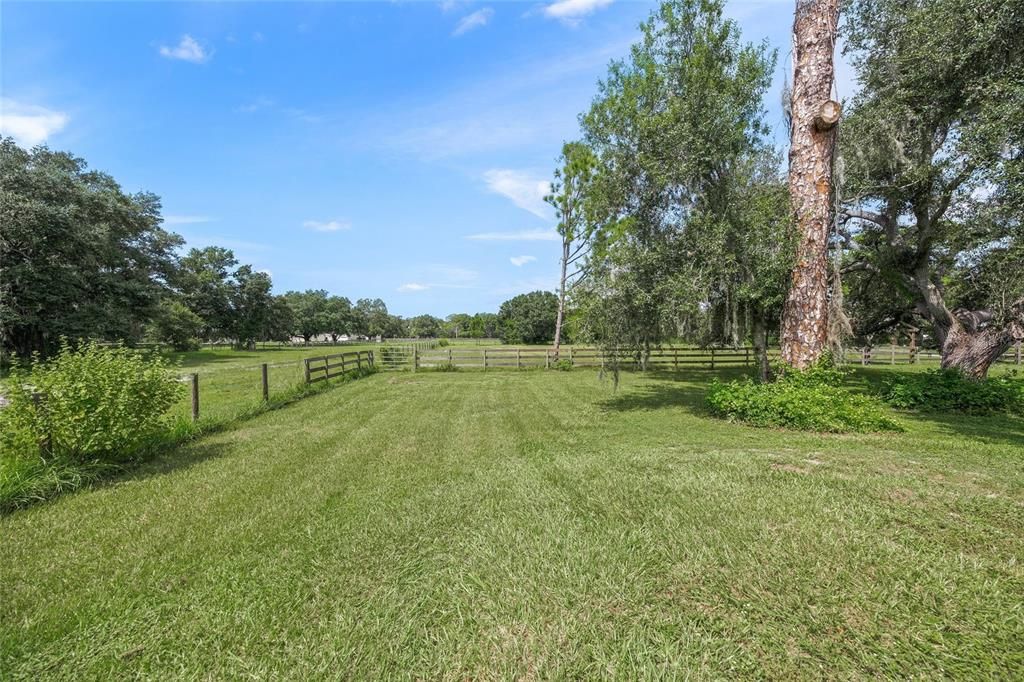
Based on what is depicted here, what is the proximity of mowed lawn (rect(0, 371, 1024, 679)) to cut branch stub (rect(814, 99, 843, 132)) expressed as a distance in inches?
218

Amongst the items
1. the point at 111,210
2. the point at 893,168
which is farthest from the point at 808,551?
the point at 111,210

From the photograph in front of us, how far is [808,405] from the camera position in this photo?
711 centimetres

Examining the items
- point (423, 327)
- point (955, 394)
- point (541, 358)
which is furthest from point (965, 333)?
point (423, 327)

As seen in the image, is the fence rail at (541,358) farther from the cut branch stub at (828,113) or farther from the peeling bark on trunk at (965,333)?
the cut branch stub at (828,113)

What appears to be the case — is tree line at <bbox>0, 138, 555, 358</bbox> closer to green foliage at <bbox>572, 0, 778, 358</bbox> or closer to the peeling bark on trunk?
green foliage at <bbox>572, 0, 778, 358</bbox>

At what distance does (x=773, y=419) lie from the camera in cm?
724

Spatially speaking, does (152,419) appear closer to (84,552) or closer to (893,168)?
(84,552)

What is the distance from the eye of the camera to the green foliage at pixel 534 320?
237 feet

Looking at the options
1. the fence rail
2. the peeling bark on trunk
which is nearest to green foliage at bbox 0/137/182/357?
the fence rail

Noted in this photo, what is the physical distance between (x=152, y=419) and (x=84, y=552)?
2.88 m

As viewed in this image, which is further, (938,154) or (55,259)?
(55,259)

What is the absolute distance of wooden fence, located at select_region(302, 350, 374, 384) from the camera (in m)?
12.9

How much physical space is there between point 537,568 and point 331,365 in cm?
1375

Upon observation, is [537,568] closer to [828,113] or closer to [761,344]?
[828,113]
